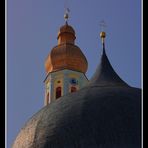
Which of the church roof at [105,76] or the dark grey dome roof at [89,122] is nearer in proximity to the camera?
the dark grey dome roof at [89,122]

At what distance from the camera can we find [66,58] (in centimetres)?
2505

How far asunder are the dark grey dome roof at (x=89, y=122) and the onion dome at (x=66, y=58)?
33.4 ft

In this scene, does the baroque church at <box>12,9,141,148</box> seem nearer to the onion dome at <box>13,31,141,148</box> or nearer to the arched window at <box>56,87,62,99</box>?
the onion dome at <box>13,31,141,148</box>

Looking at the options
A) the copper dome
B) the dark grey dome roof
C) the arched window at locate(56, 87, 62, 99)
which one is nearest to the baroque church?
the dark grey dome roof

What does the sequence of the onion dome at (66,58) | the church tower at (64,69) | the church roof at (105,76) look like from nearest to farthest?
the church roof at (105,76) < the church tower at (64,69) < the onion dome at (66,58)

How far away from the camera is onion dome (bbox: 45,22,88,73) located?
25.0m

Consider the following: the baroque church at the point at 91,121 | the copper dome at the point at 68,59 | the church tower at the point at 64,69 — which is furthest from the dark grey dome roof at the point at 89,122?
the copper dome at the point at 68,59

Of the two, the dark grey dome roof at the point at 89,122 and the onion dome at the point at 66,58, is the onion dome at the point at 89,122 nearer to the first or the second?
the dark grey dome roof at the point at 89,122

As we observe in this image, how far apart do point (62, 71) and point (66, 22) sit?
3.75m

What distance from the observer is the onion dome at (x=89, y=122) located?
12.7 m

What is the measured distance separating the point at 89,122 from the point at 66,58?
12.1 meters
